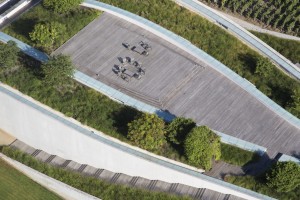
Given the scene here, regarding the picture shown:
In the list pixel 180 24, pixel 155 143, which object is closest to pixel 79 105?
pixel 155 143

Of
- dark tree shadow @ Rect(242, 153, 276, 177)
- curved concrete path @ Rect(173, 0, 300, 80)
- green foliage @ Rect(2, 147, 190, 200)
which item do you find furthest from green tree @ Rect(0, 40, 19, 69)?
dark tree shadow @ Rect(242, 153, 276, 177)

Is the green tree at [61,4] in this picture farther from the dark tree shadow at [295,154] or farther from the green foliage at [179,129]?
the dark tree shadow at [295,154]

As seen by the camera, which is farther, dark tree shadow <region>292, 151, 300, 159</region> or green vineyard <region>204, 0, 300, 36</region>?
green vineyard <region>204, 0, 300, 36</region>

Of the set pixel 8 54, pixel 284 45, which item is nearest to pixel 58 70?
pixel 8 54

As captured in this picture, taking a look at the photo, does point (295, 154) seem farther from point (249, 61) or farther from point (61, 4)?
point (61, 4)

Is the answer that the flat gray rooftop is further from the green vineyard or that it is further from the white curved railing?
the green vineyard

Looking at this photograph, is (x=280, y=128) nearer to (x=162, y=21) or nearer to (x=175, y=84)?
(x=175, y=84)

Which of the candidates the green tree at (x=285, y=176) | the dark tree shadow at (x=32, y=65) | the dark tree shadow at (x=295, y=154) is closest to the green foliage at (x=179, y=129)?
the green tree at (x=285, y=176)
